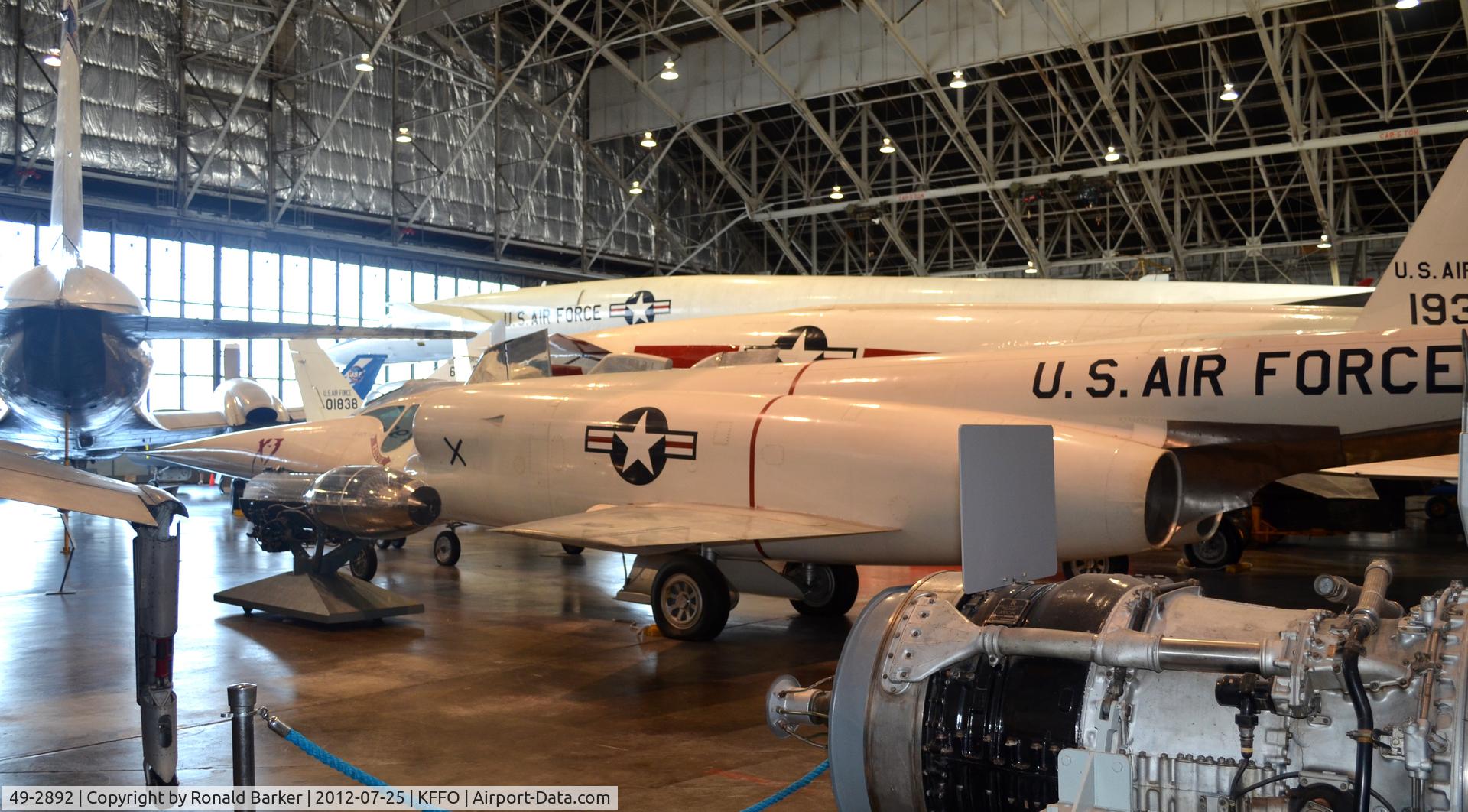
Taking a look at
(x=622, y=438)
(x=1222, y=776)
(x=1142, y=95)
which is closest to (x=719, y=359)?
(x=622, y=438)

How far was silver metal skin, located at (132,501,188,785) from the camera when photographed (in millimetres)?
4715

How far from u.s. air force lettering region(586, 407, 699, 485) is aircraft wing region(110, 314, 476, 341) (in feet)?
11.5

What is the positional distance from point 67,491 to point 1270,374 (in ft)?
24.2

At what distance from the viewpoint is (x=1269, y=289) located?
1602cm

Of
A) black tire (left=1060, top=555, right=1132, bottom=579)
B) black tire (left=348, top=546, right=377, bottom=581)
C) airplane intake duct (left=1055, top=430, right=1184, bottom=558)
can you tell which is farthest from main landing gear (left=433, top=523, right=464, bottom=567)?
airplane intake duct (left=1055, top=430, right=1184, bottom=558)

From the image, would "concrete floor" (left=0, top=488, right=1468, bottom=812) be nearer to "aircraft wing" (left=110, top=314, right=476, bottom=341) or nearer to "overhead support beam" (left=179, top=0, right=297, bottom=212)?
"aircraft wing" (left=110, top=314, right=476, bottom=341)

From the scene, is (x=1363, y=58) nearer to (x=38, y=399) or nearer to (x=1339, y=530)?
(x=1339, y=530)

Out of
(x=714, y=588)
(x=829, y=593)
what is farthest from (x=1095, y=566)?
(x=714, y=588)

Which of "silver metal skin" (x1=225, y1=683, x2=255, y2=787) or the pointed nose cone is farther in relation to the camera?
the pointed nose cone

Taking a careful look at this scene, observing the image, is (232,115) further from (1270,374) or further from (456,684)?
(1270,374)

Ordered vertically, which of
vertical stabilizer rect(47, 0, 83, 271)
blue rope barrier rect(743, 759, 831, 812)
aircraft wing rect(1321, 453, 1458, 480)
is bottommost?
blue rope barrier rect(743, 759, 831, 812)

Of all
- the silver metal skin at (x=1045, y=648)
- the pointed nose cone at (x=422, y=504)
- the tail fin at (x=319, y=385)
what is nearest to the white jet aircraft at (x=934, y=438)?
the pointed nose cone at (x=422, y=504)

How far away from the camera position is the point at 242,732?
12.6 ft

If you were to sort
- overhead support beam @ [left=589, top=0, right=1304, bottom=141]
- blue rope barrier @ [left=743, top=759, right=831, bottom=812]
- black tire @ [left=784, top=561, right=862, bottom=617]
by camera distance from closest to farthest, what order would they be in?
blue rope barrier @ [left=743, top=759, right=831, bottom=812] < black tire @ [left=784, top=561, right=862, bottom=617] < overhead support beam @ [left=589, top=0, right=1304, bottom=141]
